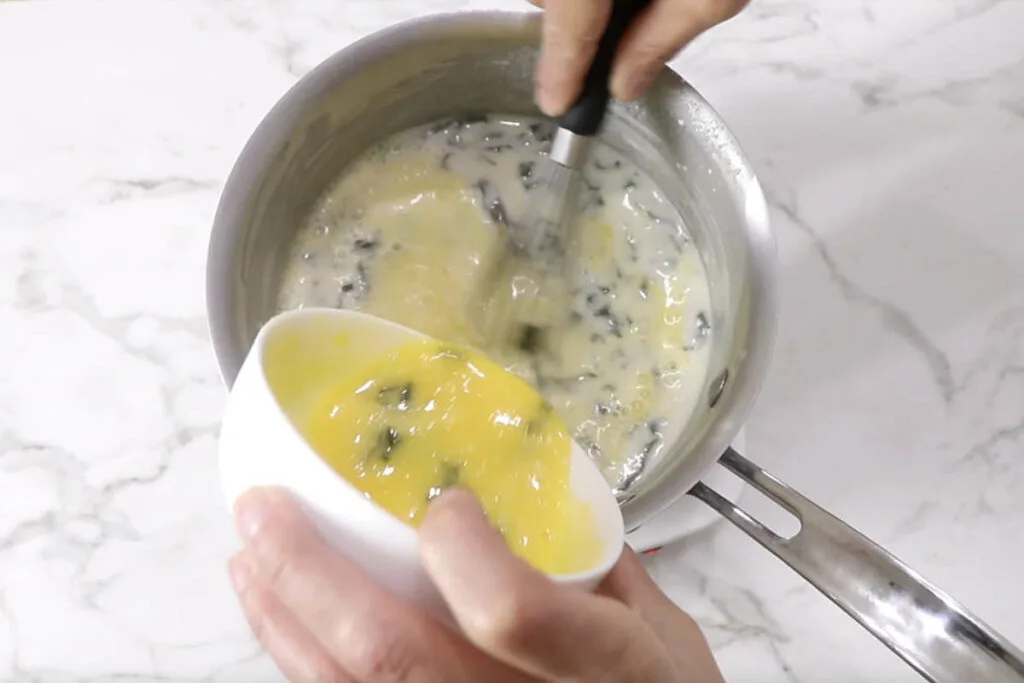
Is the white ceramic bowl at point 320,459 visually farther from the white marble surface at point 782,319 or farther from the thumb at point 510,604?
the white marble surface at point 782,319

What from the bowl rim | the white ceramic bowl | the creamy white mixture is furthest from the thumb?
the creamy white mixture

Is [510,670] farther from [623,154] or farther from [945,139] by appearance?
[945,139]

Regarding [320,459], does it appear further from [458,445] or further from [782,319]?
[782,319]

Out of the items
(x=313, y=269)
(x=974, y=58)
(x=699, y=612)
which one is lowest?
(x=699, y=612)

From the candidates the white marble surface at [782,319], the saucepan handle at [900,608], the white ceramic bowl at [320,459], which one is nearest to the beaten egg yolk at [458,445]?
the white ceramic bowl at [320,459]

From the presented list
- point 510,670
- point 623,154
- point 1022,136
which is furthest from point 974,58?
point 510,670

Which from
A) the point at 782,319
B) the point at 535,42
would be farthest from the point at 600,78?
the point at 782,319
